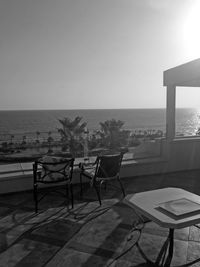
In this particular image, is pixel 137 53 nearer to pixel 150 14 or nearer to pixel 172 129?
pixel 150 14

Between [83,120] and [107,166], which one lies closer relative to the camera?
[107,166]

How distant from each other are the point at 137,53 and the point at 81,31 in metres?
1.89

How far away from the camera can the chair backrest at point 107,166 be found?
3.55 meters

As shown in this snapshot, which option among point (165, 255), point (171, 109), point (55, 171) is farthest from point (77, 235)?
point (171, 109)

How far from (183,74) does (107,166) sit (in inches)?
99.0

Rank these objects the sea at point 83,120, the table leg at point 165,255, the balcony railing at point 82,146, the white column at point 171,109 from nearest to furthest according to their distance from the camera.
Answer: the table leg at point 165,255 < the balcony railing at point 82,146 < the white column at point 171,109 < the sea at point 83,120

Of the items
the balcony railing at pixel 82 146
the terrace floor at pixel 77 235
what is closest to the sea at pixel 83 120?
the balcony railing at pixel 82 146

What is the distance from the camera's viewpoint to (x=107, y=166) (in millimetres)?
3639

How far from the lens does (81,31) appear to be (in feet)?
19.9

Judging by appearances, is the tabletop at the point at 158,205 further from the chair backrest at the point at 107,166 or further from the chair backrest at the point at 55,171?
the chair backrest at the point at 55,171

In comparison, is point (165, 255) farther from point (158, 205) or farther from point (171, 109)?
point (171, 109)

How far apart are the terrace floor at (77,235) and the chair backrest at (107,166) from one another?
377 millimetres

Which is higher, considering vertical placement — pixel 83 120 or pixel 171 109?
pixel 171 109

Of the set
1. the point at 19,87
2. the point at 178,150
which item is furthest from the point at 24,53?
the point at 19,87
